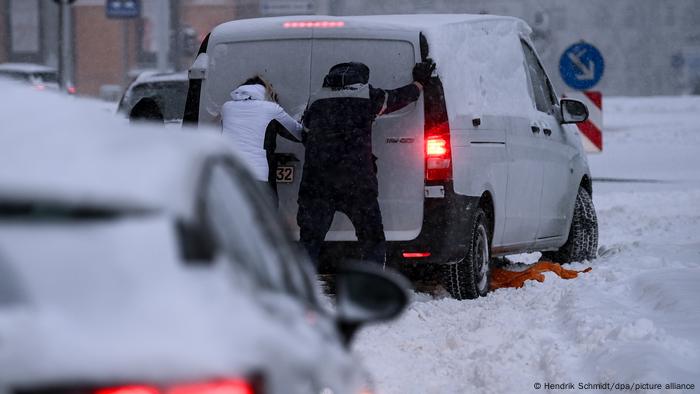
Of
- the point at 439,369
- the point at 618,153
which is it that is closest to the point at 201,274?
the point at 439,369

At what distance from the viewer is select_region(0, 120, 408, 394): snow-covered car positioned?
95.9 inches

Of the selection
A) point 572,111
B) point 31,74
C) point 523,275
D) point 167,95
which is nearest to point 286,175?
point 523,275

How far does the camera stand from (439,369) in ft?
23.6

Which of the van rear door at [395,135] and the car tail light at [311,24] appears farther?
the car tail light at [311,24]

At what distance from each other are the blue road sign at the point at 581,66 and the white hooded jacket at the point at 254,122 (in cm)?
1094

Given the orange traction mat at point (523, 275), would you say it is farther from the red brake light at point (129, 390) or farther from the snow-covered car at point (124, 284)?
the red brake light at point (129, 390)

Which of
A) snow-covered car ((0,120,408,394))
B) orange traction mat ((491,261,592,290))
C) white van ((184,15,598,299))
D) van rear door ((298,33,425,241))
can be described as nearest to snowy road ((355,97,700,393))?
orange traction mat ((491,261,592,290))

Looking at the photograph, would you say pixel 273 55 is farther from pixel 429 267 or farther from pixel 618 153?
pixel 618 153

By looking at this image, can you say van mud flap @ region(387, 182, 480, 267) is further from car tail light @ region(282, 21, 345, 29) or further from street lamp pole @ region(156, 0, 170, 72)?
street lamp pole @ region(156, 0, 170, 72)

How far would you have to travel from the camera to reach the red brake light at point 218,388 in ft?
8.09

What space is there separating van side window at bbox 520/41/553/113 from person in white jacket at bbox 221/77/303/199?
249cm

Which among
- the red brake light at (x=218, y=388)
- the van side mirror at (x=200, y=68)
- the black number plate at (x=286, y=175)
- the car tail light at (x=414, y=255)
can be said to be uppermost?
the red brake light at (x=218, y=388)

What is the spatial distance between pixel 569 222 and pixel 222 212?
30.3 feet

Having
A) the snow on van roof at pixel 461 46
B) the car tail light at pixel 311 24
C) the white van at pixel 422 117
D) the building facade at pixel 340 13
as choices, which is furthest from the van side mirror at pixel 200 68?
the building facade at pixel 340 13
